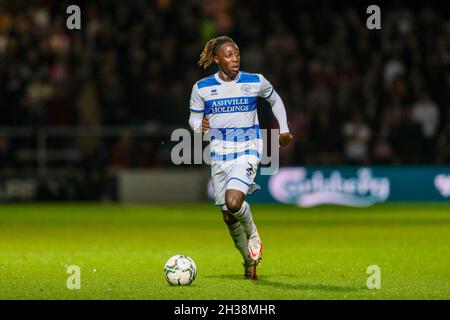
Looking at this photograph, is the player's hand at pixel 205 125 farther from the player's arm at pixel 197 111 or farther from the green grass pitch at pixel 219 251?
the green grass pitch at pixel 219 251

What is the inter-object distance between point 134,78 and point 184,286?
1483 cm

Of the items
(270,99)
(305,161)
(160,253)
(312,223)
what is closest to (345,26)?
(305,161)

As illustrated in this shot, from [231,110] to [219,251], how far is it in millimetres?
3683

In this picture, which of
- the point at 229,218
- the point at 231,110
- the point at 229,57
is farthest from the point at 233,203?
the point at 229,57

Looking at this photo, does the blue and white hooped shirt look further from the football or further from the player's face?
the football

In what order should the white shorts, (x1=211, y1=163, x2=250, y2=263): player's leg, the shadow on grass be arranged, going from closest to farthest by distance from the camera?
the shadow on grass
the white shorts
(x1=211, y1=163, x2=250, y2=263): player's leg

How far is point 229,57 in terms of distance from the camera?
37.2 feet

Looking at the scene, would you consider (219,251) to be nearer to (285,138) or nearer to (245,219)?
(245,219)

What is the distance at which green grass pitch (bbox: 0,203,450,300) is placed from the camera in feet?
34.1

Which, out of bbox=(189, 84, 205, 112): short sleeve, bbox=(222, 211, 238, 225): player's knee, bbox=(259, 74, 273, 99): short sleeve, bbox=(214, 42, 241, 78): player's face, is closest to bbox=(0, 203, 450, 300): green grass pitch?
bbox=(222, 211, 238, 225): player's knee

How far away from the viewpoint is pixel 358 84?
82.9 feet

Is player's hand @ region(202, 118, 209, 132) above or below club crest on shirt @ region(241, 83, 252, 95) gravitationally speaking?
Result: below

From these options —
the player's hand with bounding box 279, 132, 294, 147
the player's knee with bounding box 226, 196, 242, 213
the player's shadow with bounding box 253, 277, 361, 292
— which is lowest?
the player's shadow with bounding box 253, 277, 361, 292

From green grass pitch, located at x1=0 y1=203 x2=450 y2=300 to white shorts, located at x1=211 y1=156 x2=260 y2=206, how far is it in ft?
3.01
